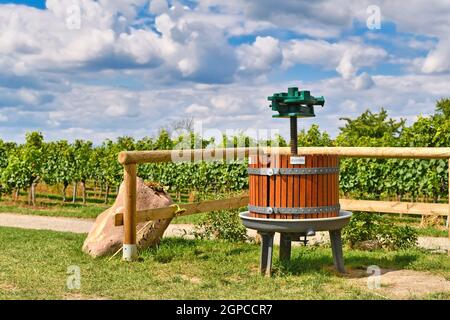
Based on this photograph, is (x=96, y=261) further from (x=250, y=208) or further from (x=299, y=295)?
(x=299, y=295)

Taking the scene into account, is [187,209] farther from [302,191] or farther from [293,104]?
[293,104]

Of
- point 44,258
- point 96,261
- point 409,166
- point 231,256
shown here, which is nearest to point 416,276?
point 231,256

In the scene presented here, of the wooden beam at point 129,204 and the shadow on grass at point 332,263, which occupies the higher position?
the wooden beam at point 129,204

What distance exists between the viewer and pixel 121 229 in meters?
8.46

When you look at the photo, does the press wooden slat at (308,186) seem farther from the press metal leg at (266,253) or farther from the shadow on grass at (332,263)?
the shadow on grass at (332,263)

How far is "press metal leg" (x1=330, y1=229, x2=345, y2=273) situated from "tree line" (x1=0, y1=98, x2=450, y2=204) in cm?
475

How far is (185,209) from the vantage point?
28.0 feet

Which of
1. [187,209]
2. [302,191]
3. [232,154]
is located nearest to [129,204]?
[187,209]

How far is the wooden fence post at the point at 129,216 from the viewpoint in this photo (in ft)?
25.8

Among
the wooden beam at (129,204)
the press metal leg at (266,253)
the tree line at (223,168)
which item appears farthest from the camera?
the tree line at (223,168)

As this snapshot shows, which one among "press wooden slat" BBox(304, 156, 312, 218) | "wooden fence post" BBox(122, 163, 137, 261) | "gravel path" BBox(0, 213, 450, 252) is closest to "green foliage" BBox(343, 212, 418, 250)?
"gravel path" BBox(0, 213, 450, 252)

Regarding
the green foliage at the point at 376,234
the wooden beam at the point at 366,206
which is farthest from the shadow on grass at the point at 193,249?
the green foliage at the point at 376,234

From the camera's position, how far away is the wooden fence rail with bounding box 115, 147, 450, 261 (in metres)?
7.89
